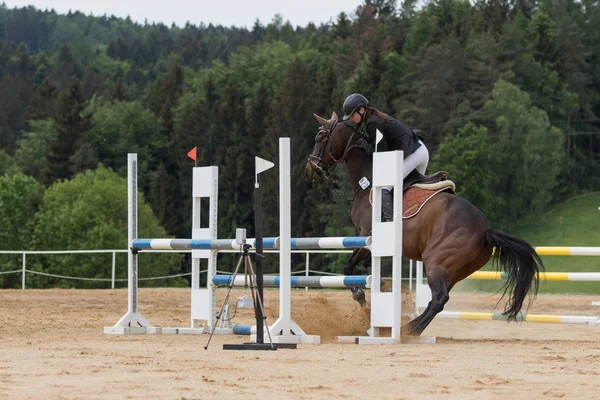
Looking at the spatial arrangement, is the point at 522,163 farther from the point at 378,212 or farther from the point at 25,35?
the point at 25,35

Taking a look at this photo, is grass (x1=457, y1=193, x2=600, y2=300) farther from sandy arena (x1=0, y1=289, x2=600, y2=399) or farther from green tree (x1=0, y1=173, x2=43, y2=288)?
sandy arena (x1=0, y1=289, x2=600, y2=399)

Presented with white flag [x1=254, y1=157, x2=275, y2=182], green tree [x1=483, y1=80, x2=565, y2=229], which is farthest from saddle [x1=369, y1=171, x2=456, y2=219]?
green tree [x1=483, y1=80, x2=565, y2=229]

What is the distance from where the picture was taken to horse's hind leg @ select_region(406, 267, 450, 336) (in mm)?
9266

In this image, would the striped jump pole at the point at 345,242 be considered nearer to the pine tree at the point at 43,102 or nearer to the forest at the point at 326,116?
the forest at the point at 326,116

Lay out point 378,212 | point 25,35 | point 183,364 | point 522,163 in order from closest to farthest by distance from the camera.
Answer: point 183,364, point 378,212, point 522,163, point 25,35

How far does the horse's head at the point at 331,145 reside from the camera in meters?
10.3

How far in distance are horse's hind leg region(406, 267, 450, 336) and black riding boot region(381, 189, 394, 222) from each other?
2.00 feet

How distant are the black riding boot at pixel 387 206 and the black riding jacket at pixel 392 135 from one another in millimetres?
645

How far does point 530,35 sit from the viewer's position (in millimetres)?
77375

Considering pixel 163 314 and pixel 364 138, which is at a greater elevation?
pixel 364 138

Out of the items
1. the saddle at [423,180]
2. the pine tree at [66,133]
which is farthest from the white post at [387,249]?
the pine tree at [66,133]

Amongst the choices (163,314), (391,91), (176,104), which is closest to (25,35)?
(176,104)

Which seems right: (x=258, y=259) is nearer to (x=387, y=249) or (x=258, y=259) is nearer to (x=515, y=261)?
(x=387, y=249)

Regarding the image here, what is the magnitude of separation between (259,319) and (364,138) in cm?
268
